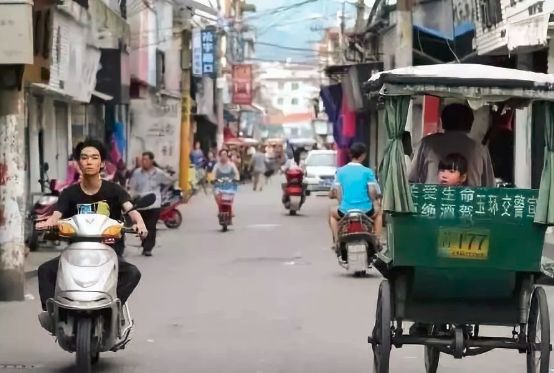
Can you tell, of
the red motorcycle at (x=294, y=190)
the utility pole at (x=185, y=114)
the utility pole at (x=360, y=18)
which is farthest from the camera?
the utility pole at (x=185, y=114)

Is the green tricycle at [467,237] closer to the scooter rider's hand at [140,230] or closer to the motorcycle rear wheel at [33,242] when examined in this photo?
the scooter rider's hand at [140,230]

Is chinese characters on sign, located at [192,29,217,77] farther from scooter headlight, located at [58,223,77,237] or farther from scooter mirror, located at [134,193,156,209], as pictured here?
scooter headlight, located at [58,223,77,237]

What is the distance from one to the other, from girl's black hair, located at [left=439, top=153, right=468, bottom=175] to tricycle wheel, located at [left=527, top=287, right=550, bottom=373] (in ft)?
3.31

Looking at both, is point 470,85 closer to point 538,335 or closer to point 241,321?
point 538,335

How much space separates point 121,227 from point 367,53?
93.3 ft

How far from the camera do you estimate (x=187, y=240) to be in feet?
72.7

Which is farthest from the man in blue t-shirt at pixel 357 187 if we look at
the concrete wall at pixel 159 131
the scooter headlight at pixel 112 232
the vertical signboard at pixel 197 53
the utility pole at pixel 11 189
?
the vertical signboard at pixel 197 53

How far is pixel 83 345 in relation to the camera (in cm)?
786

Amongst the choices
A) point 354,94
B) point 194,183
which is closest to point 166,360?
point 354,94

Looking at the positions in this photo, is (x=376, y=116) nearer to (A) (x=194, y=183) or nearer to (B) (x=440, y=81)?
(A) (x=194, y=183)

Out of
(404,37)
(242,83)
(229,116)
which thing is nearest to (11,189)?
(404,37)

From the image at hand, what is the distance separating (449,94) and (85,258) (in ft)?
9.06

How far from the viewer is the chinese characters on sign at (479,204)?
7188mm

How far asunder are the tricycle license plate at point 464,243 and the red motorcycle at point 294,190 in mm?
23527
